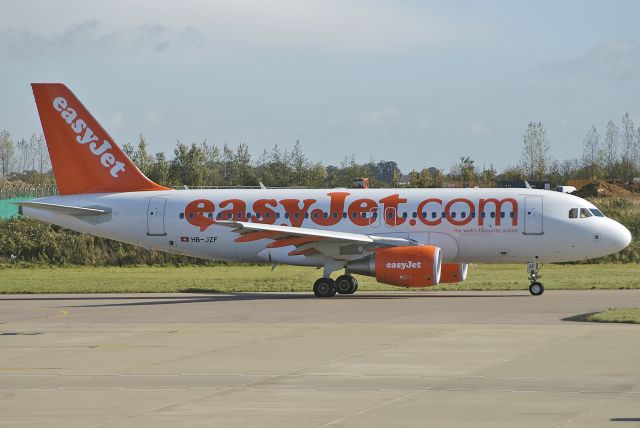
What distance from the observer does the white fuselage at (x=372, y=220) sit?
125ft

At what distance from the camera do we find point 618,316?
89.9 ft

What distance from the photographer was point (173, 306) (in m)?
34.3

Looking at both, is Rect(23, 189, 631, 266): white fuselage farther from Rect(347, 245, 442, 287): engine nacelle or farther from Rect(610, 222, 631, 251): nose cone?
Rect(347, 245, 442, 287): engine nacelle

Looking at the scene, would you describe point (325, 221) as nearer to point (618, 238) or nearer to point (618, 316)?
point (618, 238)

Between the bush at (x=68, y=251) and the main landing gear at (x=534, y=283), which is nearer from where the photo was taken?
the main landing gear at (x=534, y=283)

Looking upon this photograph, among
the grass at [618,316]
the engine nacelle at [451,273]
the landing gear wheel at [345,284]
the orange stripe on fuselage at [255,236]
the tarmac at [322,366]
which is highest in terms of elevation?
the orange stripe on fuselage at [255,236]

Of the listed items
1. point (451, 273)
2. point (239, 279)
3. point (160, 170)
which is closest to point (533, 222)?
point (451, 273)

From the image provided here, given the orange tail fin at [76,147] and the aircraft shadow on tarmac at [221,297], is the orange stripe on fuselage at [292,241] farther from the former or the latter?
the orange tail fin at [76,147]

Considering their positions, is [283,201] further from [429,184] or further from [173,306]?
[429,184]

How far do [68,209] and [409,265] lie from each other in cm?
1234

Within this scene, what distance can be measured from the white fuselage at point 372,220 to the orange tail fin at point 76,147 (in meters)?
0.54

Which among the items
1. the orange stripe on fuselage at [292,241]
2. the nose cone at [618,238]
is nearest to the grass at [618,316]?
the nose cone at [618,238]

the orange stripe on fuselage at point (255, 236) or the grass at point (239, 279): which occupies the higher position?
the orange stripe on fuselage at point (255, 236)

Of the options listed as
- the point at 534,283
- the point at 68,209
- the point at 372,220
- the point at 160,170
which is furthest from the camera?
the point at 160,170
